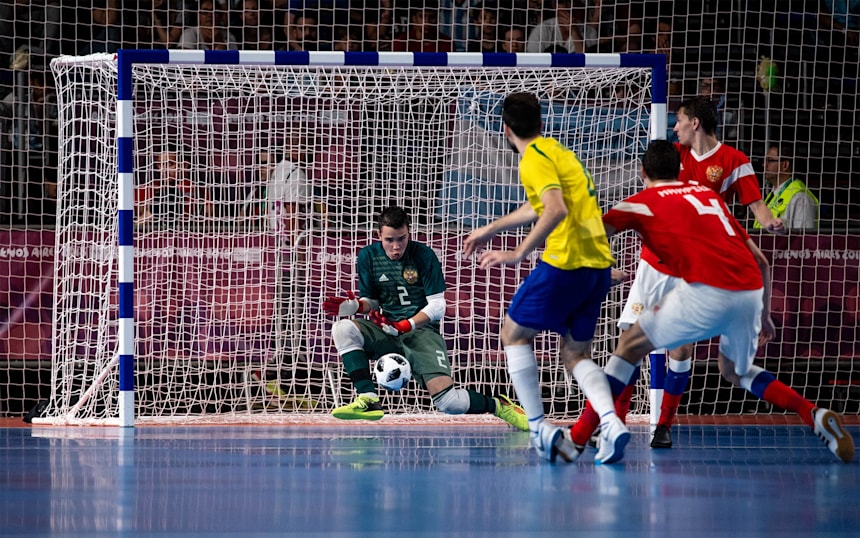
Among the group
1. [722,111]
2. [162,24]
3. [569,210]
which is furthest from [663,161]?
[162,24]

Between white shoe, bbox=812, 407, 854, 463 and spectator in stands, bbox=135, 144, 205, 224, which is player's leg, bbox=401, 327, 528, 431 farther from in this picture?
spectator in stands, bbox=135, 144, 205, 224

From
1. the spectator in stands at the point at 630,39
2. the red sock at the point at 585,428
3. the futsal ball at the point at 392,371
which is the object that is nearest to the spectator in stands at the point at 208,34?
the spectator in stands at the point at 630,39

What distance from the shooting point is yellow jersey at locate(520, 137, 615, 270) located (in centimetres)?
566

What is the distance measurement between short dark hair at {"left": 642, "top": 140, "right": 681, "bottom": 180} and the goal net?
283 cm

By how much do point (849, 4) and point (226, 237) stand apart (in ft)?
21.5

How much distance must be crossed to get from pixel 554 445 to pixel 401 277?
221 cm

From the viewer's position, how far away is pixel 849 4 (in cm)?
1173

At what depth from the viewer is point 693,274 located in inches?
225

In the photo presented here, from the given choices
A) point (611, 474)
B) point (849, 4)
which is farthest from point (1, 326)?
point (849, 4)

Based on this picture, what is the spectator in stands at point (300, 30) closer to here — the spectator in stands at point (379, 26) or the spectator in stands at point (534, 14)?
the spectator in stands at point (379, 26)

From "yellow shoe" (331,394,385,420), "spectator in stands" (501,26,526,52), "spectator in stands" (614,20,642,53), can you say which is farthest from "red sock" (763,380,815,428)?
"spectator in stands" (614,20,642,53)

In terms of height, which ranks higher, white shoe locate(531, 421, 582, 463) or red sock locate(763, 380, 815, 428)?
red sock locate(763, 380, 815, 428)

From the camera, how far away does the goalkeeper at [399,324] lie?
7.51 meters

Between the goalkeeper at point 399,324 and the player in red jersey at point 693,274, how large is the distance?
70.3 inches
